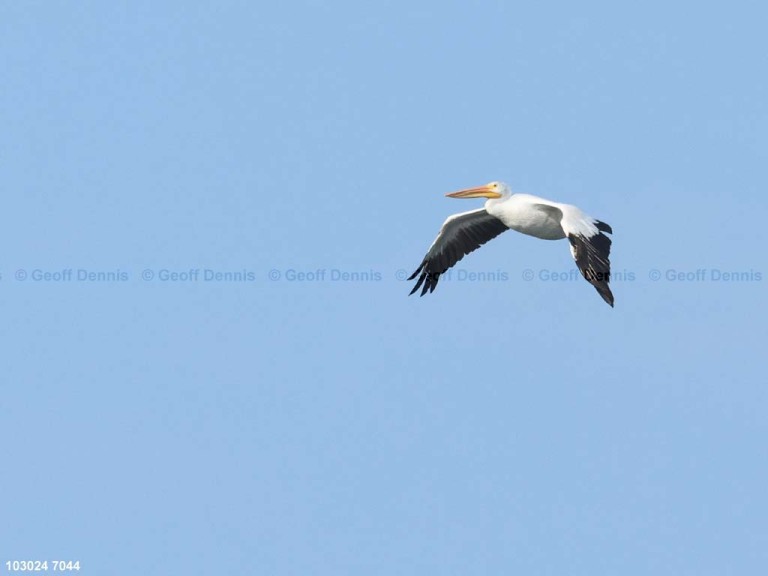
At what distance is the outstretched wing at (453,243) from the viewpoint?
2355 centimetres

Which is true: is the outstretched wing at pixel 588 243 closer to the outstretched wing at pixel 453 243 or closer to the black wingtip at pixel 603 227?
the black wingtip at pixel 603 227

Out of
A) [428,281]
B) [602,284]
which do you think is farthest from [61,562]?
[602,284]

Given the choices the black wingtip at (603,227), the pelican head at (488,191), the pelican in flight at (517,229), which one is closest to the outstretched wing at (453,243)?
the pelican in flight at (517,229)

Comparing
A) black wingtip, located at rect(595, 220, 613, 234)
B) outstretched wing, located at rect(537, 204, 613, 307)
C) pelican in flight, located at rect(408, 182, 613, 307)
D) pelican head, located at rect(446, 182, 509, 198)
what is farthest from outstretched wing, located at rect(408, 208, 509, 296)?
black wingtip, located at rect(595, 220, 613, 234)

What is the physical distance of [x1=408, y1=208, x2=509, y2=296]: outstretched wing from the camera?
23547mm

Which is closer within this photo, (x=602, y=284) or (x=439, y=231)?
(x=602, y=284)

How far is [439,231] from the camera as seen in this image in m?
23.5

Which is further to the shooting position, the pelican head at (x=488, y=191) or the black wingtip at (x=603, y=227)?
the pelican head at (x=488, y=191)

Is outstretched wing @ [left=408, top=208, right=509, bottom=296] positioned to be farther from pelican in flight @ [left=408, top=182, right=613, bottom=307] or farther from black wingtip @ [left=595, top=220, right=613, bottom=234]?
black wingtip @ [left=595, top=220, right=613, bottom=234]

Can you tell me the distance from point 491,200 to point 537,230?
1035 mm

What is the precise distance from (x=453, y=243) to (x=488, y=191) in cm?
174

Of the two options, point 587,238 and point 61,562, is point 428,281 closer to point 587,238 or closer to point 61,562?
point 587,238

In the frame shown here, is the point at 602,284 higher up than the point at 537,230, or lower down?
lower down

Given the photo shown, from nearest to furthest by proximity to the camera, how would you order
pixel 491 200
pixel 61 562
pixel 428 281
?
pixel 61 562, pixel 491 200, pixel 428 281
